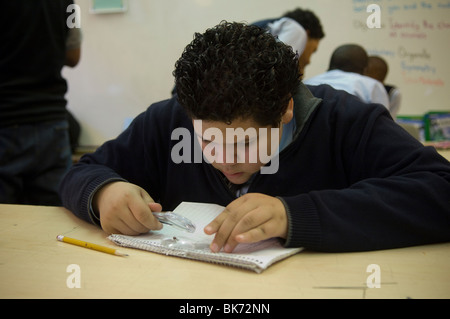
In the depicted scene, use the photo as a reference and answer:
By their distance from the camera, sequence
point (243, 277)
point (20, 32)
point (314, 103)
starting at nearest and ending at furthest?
point (243, 277), point (314, 103), point (20, 32)

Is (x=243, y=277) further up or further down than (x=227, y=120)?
further down

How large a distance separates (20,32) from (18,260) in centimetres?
101

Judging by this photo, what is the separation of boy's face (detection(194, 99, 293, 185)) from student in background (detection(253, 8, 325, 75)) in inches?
56.5

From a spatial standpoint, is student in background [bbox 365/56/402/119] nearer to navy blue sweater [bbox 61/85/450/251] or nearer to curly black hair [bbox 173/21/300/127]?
navy blue sweater [bbox 61/85/450/251]

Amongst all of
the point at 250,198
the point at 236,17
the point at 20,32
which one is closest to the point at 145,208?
the point at 250,198

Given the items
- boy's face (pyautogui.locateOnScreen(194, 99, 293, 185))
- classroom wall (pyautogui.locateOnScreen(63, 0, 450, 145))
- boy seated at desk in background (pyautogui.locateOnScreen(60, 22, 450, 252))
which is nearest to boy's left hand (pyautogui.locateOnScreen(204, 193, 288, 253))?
boy seated at desk in background (pyautogui.locateOnScreen(60, 22, 450, 252))

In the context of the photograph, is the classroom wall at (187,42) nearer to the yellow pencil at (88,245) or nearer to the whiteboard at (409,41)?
the whiteboard at (409,41)

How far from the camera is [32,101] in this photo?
57.2 inches

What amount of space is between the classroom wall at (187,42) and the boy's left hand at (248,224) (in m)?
2.64

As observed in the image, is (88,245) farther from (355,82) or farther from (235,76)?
(355,82)

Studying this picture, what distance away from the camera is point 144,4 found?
10.5ft

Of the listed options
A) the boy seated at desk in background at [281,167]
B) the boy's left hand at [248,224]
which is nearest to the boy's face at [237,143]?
the boy seated at desk in background at [281,167]

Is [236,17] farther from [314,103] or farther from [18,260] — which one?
[18,260]

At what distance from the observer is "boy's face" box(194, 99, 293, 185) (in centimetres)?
75
